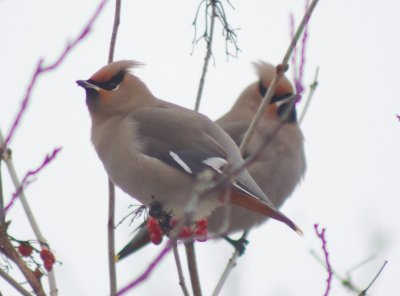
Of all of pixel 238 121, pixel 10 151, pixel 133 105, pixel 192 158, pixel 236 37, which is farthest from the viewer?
pixel 238 121

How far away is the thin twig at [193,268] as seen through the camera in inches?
96.9

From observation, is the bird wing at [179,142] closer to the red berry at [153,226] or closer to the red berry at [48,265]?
the red berry at [153,226]

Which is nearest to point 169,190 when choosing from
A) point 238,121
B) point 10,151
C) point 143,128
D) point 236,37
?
point 143,128

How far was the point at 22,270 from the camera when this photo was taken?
6.11ft

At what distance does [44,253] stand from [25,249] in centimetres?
6

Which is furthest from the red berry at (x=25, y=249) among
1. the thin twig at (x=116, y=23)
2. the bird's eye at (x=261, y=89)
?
the bird's eye at (x=261, y=89)

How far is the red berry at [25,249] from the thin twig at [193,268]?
1.63 ft

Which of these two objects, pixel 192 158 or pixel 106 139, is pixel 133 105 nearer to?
pixel 106 139

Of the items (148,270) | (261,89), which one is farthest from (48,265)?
(261,89)

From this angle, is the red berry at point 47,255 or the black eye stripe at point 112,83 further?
the black eye stripe at point 112,83

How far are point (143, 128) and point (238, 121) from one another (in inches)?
88.4

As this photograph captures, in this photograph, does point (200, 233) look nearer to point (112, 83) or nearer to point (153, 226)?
point (153, 226)

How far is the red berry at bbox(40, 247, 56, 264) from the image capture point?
2264mm

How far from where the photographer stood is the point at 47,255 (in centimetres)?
227
